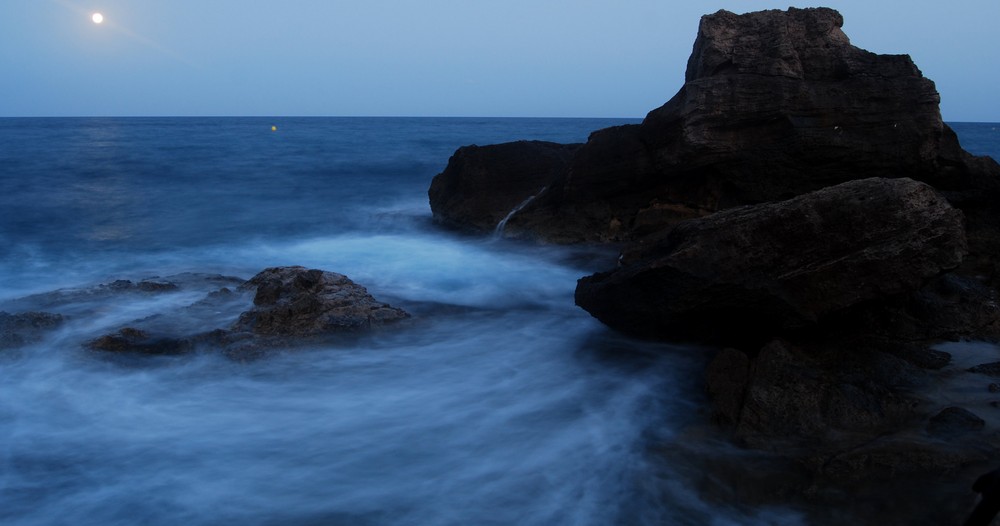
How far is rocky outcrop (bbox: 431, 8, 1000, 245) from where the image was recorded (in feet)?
30.8

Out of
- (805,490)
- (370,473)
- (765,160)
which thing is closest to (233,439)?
(370,473)

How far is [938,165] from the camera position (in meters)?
9.42

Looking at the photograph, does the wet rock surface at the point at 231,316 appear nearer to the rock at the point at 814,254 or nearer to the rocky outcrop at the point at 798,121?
the rock at the point at 814,254

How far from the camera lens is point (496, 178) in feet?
44.4

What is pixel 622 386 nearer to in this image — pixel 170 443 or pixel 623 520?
pixel 623 520

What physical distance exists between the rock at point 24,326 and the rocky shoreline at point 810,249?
223 inches

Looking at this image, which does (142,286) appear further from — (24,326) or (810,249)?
(810,249)

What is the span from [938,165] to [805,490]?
672 centimetres

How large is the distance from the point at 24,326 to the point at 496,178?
313 inches

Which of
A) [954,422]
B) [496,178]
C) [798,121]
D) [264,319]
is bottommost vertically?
[264,319]

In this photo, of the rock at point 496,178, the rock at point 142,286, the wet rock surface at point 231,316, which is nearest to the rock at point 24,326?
the wet rock surface at point 231,316

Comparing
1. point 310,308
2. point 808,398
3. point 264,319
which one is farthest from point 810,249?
point 264,319

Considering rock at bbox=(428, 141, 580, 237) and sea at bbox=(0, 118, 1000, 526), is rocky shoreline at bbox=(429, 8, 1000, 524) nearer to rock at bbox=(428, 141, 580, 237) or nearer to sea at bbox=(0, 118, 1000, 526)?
sea at bbox=(0, 118, 1000, 526)

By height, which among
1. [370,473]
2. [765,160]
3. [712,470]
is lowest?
[370,473]
